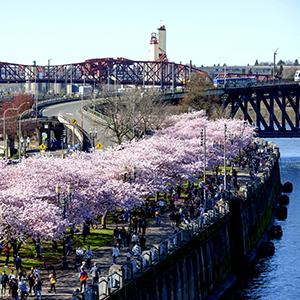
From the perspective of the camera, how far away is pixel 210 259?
42.0 metres

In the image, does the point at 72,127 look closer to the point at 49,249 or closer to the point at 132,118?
the point at 132,118

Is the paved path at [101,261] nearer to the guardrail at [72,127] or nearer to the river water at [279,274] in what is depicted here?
the river water at [279,274]

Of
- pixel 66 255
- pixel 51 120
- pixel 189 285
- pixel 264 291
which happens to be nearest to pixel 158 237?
pixel 189 285

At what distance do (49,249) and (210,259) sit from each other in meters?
11.8

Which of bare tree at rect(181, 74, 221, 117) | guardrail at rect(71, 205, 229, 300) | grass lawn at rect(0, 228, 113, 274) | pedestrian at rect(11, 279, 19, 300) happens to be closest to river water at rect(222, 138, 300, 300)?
guardrail at rect(71, 205, 229, 300)

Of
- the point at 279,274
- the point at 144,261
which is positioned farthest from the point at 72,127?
the point at 144,261

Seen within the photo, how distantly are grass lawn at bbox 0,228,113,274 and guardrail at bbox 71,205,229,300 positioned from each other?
227 inches

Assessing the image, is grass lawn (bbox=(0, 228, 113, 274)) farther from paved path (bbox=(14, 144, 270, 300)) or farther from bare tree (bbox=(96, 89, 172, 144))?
bare tree (bbox=(96, 89, 172, 144))

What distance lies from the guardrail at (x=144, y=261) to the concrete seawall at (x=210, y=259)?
0.85 feet

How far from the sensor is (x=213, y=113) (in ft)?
410

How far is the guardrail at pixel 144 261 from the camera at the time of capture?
84.5ft

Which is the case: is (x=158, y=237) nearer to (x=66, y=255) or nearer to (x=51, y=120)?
(x=66, y=255)

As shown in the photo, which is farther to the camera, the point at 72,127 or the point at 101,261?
the point at 72,127

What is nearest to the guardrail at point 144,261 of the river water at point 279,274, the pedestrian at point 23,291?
the pedestrian at point 23,291
